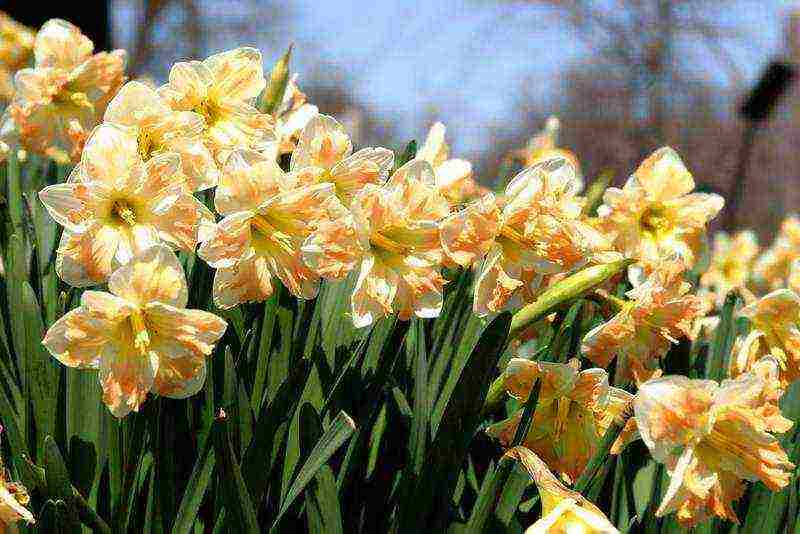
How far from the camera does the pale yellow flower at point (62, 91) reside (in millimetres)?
1381

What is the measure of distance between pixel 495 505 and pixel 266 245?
373 mm

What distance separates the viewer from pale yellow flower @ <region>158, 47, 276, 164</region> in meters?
1.07

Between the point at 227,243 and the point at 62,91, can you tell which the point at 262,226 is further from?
the point at 62,91

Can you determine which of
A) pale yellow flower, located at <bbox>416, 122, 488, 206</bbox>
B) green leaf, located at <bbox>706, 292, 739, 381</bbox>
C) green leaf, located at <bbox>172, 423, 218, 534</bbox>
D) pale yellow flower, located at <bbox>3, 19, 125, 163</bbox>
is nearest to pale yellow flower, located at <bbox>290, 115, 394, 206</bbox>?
green leaf, located at <bbox>172, 423, 218, 534</bbox>

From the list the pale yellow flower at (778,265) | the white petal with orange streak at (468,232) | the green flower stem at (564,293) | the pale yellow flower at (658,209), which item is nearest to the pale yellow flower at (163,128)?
the white petal with orange streak at (468,232)

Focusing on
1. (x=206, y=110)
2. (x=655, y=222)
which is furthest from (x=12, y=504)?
(x=655, y=222)

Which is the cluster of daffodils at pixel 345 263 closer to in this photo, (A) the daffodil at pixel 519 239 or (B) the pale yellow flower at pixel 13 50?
(A) the daffodil at pixel 519 239

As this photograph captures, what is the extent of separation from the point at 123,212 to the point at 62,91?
1.96 ft

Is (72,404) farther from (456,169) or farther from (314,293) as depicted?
(456,169)

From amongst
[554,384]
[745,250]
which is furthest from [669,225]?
[745,250]

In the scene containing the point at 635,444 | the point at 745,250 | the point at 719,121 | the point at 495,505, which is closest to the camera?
the point at 495,505

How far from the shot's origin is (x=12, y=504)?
845mm

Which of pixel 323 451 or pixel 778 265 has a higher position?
pixel 323 451

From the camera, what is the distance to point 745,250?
4.04m
